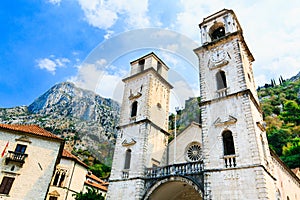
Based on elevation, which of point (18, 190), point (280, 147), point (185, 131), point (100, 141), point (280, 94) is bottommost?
point (18, 190)

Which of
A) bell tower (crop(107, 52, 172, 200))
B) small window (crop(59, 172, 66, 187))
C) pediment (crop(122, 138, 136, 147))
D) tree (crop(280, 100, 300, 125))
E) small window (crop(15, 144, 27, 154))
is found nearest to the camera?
bell tower (crop(107, 52, 172, 200))

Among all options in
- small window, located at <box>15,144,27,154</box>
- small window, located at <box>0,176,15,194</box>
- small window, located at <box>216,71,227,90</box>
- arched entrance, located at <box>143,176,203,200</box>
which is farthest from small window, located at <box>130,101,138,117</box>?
small window, located at <box>0,176,15,194</box>

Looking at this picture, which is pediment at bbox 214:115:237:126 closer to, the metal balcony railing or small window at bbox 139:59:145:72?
small window at bbox 139:59:145:72

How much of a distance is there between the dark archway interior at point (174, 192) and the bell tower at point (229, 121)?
159 inches

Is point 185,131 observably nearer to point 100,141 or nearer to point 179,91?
point 179,91

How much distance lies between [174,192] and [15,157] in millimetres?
14512

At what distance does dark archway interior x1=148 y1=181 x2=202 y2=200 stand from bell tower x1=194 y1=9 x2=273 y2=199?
4.03m

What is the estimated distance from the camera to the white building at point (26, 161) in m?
19.5

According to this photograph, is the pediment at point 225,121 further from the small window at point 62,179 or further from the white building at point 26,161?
the small window at point 62,179

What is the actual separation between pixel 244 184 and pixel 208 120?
5.15 meters

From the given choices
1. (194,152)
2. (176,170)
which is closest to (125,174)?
(176,170)

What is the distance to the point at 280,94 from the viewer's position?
89375 mm

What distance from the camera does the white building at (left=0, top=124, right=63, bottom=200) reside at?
19453 mm

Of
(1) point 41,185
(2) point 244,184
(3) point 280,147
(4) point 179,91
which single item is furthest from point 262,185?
(3) point 280,147
